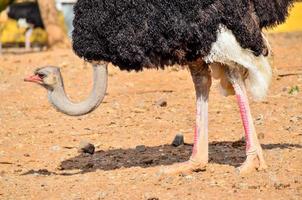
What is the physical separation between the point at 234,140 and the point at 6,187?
2414 millimetres

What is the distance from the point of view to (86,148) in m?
8.23

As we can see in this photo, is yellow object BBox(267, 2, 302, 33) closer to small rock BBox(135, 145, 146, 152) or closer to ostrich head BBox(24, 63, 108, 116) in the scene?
small rock BBox(135, 145, 146, 152)

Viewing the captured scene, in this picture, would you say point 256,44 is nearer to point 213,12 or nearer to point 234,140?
point 213,12

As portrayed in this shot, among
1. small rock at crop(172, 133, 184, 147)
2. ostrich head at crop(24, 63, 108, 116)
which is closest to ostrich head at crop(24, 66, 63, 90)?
ostrich head at crop(24, 63, 108, 116)

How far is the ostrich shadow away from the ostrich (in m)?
0.56

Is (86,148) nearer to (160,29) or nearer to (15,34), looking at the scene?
(160,29)

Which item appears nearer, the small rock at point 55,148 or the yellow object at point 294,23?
the small rock at point 55,148

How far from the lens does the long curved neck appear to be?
680cm

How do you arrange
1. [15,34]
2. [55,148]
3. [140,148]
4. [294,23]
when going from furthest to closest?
[15,34], [294,23], [55,148], [140,148]

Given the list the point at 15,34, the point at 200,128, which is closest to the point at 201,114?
the point at 200,128

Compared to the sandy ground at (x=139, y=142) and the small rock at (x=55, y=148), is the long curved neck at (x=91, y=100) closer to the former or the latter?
the sandy ground at (x=139, y=142)

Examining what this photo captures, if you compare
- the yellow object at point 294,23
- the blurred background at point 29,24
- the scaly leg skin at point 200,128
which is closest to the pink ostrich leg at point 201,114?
the scaly leg skin at point 200,128

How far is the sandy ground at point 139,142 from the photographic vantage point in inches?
253

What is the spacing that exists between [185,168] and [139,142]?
5.46 feet
